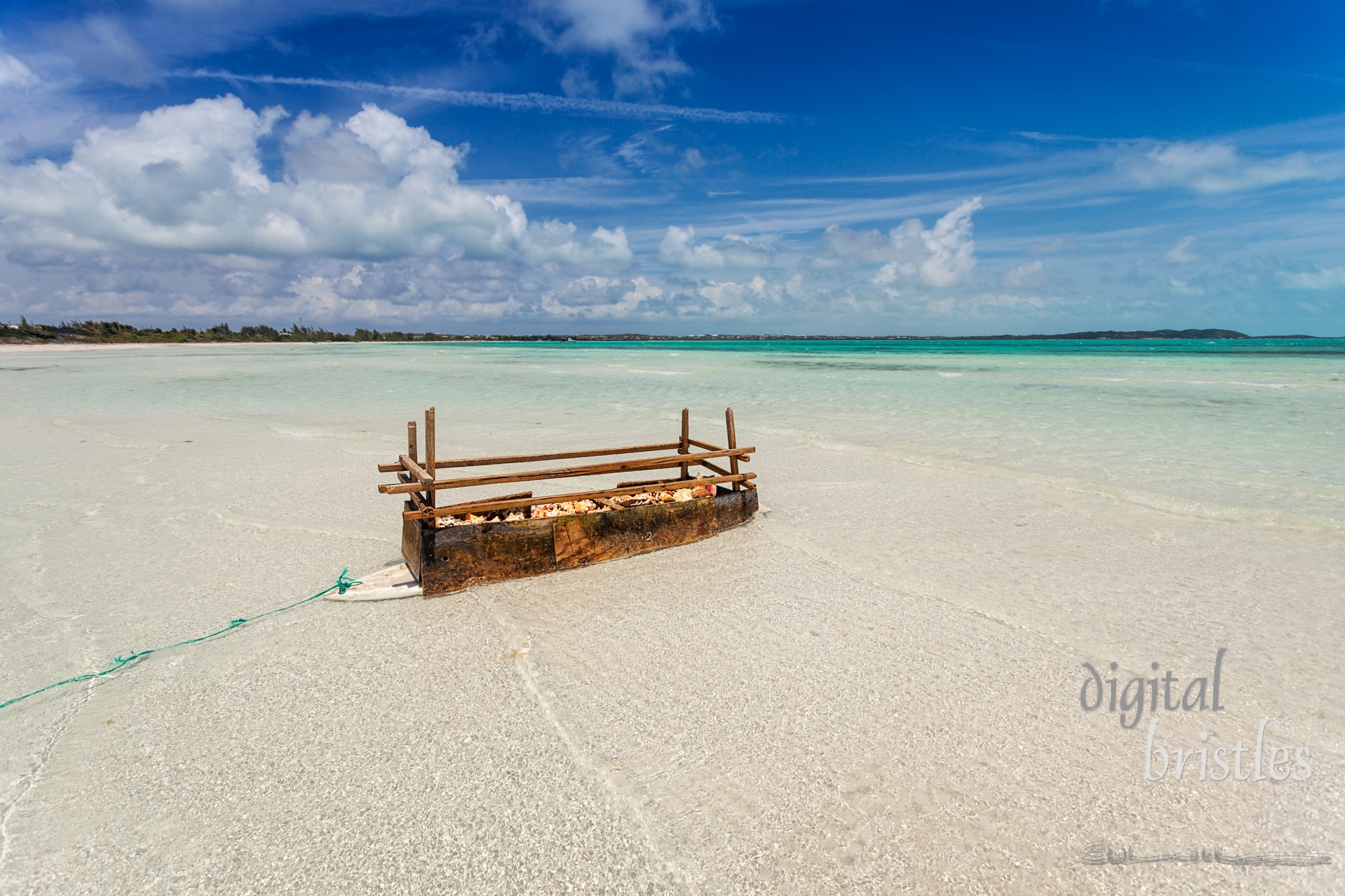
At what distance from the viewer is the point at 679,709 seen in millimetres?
3496

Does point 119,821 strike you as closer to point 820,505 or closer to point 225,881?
point 225,881

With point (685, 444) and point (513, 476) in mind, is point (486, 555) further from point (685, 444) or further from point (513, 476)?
point (685, 444)

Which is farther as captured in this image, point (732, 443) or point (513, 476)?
point (732, 443)

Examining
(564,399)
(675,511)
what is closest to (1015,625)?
(675,511)

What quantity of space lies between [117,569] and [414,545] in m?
2.72

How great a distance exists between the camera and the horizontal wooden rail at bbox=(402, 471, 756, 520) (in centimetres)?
480

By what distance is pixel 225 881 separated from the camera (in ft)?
8.04

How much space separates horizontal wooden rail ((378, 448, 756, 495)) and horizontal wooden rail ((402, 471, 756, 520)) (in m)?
0.16

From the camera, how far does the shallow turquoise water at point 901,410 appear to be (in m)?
9.08

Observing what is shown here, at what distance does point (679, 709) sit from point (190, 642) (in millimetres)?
3273

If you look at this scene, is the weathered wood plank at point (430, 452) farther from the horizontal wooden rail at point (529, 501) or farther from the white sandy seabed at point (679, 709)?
the white sandy seabed at point (679, 709)
